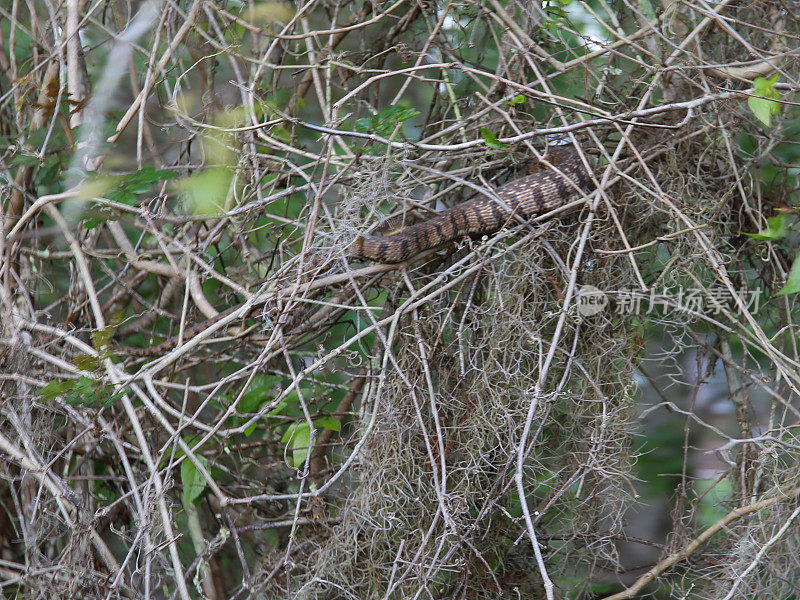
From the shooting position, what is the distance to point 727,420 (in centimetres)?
350

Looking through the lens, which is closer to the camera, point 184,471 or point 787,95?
point 787,95

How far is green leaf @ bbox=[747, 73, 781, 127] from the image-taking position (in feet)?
7.04

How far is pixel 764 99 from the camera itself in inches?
86.0

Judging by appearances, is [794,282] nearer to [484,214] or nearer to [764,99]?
[764,99]

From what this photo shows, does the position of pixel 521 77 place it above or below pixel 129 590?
above

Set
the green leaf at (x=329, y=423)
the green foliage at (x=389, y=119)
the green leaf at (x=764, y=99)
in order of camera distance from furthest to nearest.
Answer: the green leaf at (x=329, y=423) → the green foliage at (x=389, y=119) → the green leaf at (x=764, y=99)

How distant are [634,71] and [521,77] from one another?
0.57m

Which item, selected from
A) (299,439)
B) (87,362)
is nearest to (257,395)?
(299,439)

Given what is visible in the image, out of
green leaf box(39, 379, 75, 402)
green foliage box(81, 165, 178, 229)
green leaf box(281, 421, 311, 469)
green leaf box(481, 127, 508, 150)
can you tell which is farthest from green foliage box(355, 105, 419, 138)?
green leaf box(39, 379, 75, 402)

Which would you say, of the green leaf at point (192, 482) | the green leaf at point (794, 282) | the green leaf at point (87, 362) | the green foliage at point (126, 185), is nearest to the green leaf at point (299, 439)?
the green leaf at point (192, 482)

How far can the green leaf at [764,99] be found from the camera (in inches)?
84.4

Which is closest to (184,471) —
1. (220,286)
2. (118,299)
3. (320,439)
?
(320,439)

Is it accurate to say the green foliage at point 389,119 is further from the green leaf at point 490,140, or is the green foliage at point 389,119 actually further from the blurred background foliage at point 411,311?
the green leaf at point 490,140

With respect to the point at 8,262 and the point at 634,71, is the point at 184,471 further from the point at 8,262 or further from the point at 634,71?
the point at 634,71
